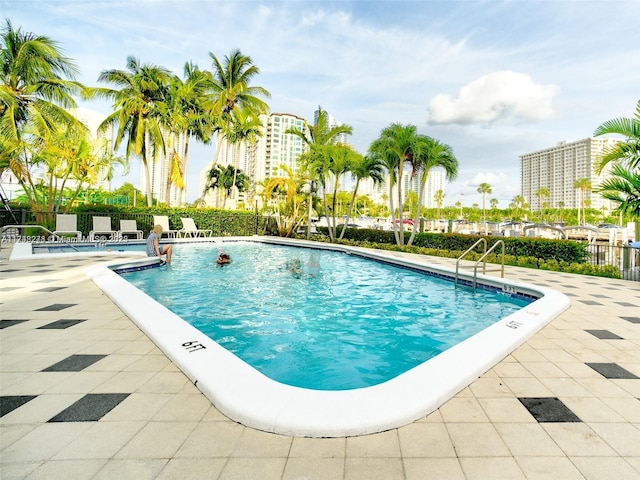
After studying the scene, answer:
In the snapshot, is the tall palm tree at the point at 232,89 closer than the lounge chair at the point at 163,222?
No

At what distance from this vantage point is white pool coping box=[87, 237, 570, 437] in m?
1.98

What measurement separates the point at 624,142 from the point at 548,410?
30.1 ft

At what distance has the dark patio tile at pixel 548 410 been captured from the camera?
2.16m

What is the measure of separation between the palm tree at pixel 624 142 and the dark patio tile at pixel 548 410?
28.4 ft

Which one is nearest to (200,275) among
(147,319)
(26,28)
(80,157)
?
(147,319)

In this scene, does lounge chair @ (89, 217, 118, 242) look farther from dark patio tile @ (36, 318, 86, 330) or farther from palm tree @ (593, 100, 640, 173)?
palm tree @ (593, 100, 640, 173)

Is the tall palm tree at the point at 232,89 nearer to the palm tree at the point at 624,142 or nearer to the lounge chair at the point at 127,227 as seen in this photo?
the lounge chair at the point at 127,227

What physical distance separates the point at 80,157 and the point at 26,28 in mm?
5226

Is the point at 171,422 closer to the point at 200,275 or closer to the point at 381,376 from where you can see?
the point at 381,376

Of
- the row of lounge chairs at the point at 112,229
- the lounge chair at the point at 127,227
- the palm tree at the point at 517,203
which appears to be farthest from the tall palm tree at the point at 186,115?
the palm tree at the point at 517,203

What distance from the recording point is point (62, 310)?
4.52 metres

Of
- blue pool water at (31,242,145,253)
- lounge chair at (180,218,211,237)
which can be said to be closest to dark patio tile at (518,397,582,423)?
blue pool water at (31,242,145,253)

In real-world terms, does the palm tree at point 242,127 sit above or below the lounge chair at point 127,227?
above

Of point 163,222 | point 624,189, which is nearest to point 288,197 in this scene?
point 163,222
